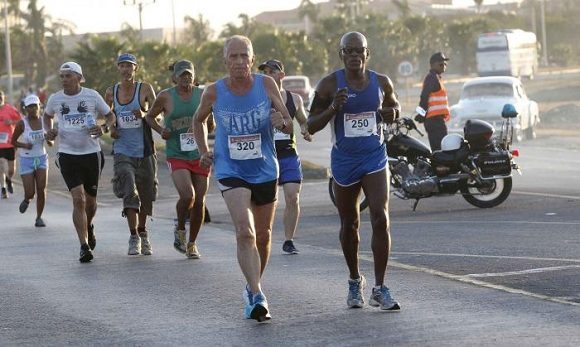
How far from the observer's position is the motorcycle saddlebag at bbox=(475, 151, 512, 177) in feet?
61.9

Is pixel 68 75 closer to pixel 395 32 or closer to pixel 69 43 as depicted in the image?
pixel 395 32

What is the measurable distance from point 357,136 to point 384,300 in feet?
3.79

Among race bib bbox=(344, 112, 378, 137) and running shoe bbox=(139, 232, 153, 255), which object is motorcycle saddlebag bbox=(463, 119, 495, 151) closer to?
running shoe bbox=(139, 232, 153, 255)

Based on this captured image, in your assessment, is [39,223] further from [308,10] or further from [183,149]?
[308,10]

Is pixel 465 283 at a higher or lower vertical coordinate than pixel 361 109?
lower

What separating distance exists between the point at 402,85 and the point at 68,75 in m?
88.4

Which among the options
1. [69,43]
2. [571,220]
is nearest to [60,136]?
[571,220]

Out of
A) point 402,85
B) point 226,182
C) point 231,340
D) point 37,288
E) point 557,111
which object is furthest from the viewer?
point 402,85

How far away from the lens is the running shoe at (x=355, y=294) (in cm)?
995

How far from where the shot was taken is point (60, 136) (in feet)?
46.6

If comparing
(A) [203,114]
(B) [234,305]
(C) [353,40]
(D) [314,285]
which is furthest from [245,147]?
(D) [314,285]

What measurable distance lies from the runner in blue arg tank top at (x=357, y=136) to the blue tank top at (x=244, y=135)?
0.56 metres

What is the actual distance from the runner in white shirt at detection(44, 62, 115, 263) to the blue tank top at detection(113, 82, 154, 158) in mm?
205

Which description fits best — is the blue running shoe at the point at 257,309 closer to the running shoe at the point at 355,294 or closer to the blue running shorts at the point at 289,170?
the running shoe at the point at 355,294
